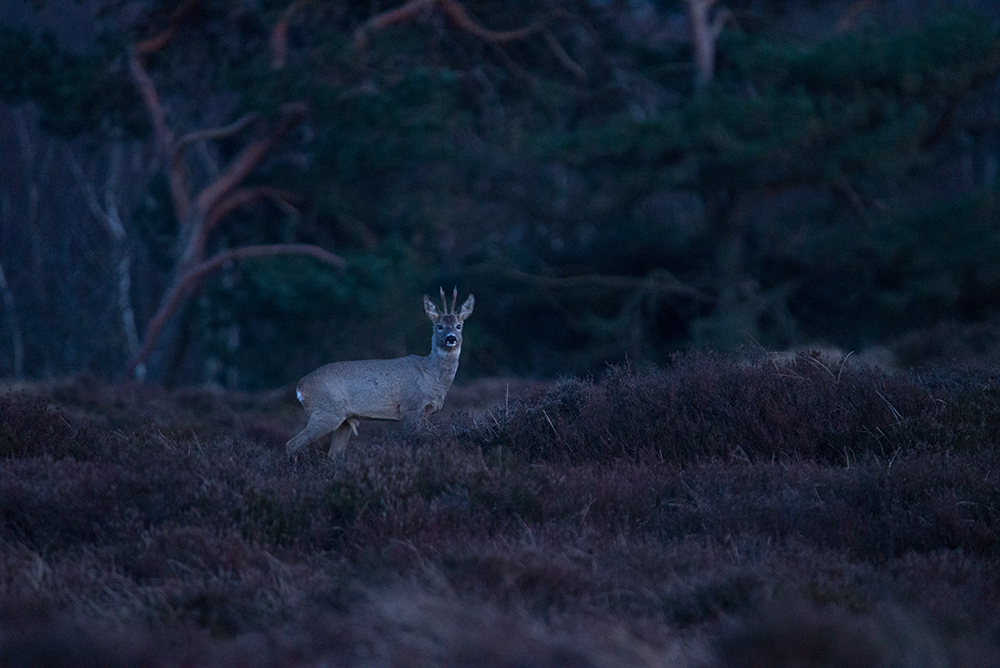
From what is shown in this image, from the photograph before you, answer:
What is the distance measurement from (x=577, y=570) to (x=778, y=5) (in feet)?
79.4

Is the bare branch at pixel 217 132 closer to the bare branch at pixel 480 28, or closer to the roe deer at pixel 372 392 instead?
the bare branch at pixel 480 28

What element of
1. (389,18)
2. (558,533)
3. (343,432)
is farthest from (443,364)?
(389,18)

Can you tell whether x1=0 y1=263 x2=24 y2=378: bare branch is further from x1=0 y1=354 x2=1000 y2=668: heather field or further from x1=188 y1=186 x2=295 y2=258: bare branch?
x1=0 y1=354 x2=1000 y2=668: heather field

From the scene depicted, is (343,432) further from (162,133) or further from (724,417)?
(162,133)

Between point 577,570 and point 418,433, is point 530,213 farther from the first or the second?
point 577,570

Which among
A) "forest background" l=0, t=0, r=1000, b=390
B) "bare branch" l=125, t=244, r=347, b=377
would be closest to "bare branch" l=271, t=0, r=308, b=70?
"forest background" l=0, t=0, r=1000, b=390

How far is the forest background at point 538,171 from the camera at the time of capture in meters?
21.9

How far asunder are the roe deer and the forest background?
11.4 m

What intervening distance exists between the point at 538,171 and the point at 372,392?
1501 cm

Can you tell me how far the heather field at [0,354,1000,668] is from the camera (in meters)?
4.23

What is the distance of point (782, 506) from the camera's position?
6.44 m

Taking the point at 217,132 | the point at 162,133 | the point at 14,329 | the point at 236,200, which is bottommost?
the point at 14,329

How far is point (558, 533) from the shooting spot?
6.08m

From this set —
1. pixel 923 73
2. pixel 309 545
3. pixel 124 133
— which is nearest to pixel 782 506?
pixel 309 545
